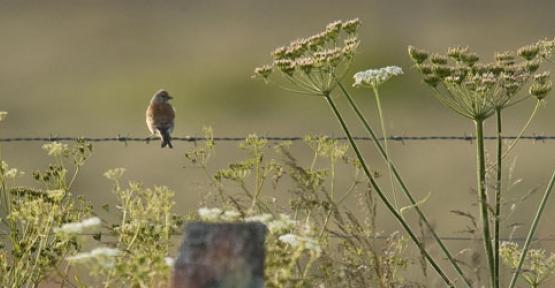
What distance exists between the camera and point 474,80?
6.75m

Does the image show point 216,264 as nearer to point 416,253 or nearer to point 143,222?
point 143,222

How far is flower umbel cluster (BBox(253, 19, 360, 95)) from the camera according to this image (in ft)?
22.9

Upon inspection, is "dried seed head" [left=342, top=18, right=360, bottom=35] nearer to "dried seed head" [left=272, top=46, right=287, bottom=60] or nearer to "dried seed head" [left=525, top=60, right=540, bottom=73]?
"dried seed head" [left=272, top=46, right=287, bottom=60]

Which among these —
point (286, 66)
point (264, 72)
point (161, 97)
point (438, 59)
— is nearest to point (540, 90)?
point (438, 59)

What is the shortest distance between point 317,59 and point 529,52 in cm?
109

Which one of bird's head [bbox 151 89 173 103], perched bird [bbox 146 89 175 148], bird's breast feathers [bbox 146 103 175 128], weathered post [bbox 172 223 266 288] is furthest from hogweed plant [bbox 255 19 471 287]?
bird's head [bbox 151 89 173 103]

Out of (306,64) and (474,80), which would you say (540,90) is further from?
(306,64)

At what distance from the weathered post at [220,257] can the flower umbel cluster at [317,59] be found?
2.62 m

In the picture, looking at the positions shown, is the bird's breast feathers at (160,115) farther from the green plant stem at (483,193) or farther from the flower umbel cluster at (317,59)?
the green plant stem at (483,193)

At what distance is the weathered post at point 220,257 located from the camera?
4.35 metres

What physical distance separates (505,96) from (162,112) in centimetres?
781

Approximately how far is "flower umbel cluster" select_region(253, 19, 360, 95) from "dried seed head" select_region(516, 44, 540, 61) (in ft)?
2.72

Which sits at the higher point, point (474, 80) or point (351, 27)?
point (351, 27)

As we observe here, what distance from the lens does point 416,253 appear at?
6.69 meters
